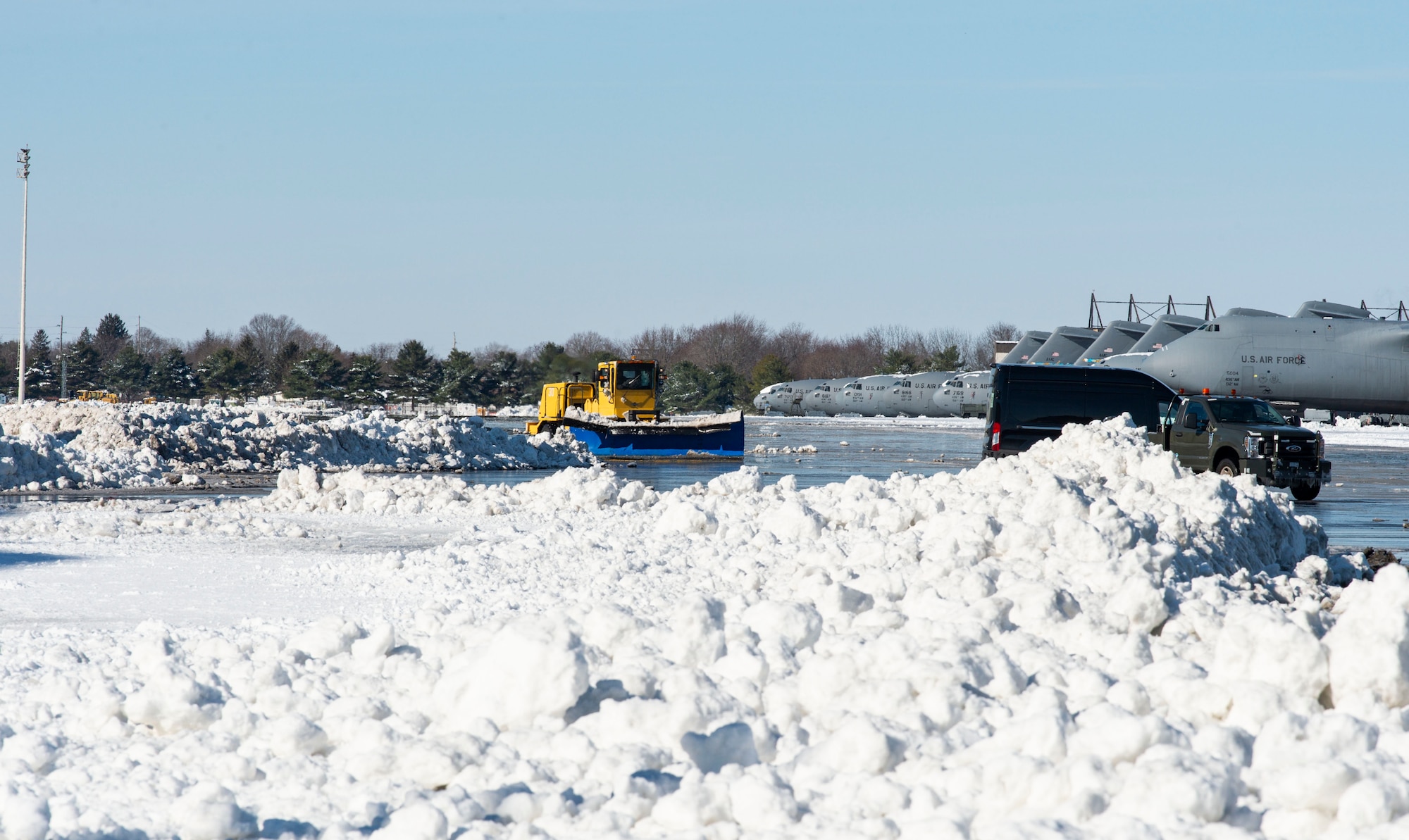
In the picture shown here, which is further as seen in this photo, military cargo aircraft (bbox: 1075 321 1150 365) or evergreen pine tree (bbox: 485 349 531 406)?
evergreen pine tree (bbox: 485 349 531 406)

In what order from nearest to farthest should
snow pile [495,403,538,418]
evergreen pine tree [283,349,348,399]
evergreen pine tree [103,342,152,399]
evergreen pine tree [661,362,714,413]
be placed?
snow pile [495,403,538,418], evergreen pine tree [661,362,714,413], evergreen pine tree [283,349,348,399], evergreen pine tree [103,342,152,399]

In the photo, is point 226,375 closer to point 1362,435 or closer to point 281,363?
point 281,363

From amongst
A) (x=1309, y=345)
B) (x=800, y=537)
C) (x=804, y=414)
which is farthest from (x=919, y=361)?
(x=800, y=537)

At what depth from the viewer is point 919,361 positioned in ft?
351

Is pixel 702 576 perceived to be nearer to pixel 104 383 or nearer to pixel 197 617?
pixel 197 617

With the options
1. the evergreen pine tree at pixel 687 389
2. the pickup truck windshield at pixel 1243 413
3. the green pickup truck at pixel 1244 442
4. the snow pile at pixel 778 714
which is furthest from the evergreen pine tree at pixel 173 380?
the snow pile at pixel 778 714

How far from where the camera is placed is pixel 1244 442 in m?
19.1

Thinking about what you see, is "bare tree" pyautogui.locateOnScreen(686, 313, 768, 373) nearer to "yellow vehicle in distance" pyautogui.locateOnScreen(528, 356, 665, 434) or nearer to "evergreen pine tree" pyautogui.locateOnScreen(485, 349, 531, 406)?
"evergreen pine tree" pyautogui.locateOnScreen(485, 349, 531, 406)

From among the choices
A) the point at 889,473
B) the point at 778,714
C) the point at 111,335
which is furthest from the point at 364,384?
the point at 778,714

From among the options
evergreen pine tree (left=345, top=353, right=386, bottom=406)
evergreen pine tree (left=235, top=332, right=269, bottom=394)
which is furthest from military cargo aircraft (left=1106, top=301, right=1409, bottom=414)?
evergreen pine tree (left=235, top=332, right=269, bottom=394)

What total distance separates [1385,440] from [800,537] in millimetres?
39161

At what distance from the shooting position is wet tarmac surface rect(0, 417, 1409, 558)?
1553 cm

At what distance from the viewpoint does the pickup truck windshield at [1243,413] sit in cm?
1997

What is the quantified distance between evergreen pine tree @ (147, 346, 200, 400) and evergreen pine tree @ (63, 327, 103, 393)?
19.9 feet
